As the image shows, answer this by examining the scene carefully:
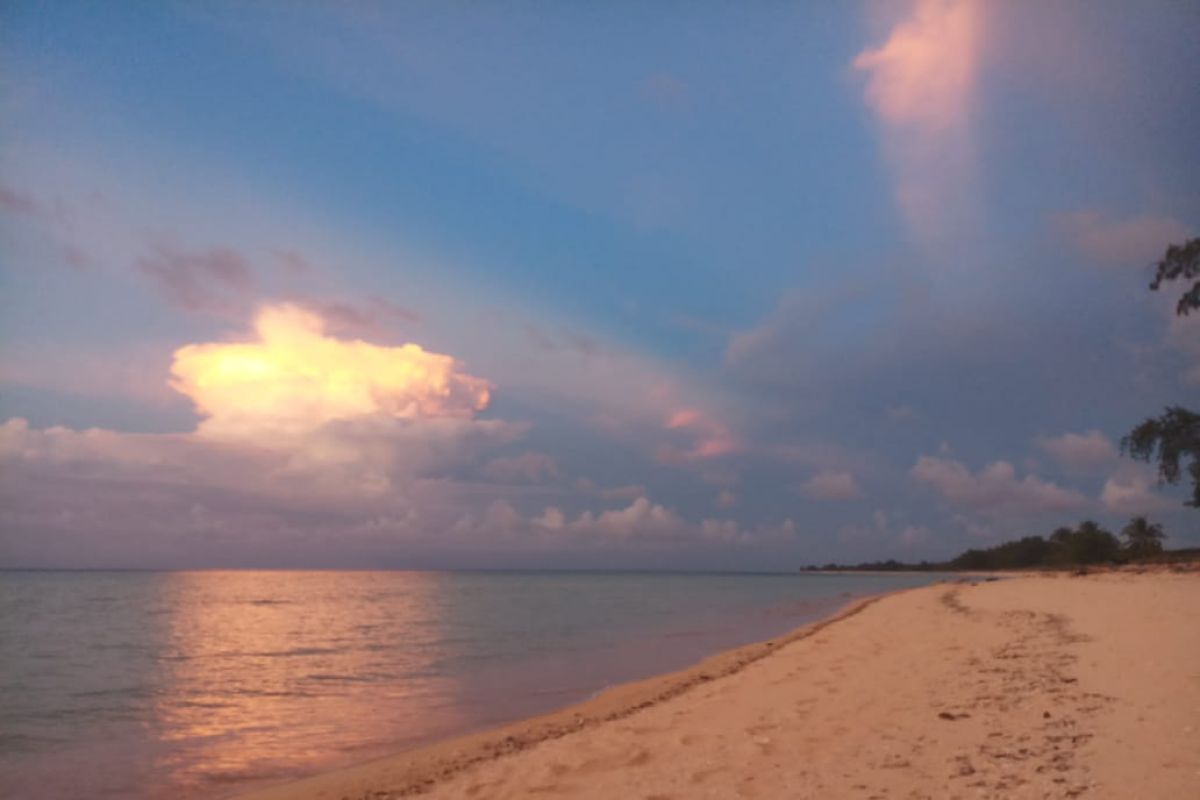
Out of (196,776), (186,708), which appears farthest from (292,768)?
(186,708)

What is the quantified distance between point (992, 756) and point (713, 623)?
31.1 m

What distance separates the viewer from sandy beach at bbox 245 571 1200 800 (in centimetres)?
608

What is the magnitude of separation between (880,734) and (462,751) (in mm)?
5938

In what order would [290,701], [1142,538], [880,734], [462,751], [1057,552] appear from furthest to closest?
[1057,552], [1142,538], [290,701], [462,751], [880,734]

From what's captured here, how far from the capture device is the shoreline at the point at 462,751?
30.0 ft

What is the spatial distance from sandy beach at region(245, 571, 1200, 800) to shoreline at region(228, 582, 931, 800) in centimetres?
5

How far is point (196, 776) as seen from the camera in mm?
10812

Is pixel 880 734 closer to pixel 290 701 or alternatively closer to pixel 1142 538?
pixel 290 701

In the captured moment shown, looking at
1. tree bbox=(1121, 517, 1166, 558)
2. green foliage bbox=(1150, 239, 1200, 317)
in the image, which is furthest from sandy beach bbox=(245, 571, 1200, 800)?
tree bbox=(1121, 517, 1166, 558)

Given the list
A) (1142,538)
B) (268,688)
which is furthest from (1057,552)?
(268,688)

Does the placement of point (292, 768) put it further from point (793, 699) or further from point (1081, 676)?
point (1081, 676)

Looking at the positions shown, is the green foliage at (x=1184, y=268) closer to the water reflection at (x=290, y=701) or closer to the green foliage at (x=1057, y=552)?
the water reflection at (x=290, y=701)

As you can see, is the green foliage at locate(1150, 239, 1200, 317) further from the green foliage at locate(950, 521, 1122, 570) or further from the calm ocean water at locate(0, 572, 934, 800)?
the green foliage at locate(950, 521, 1122, 570)

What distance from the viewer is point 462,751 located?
10641 mm
